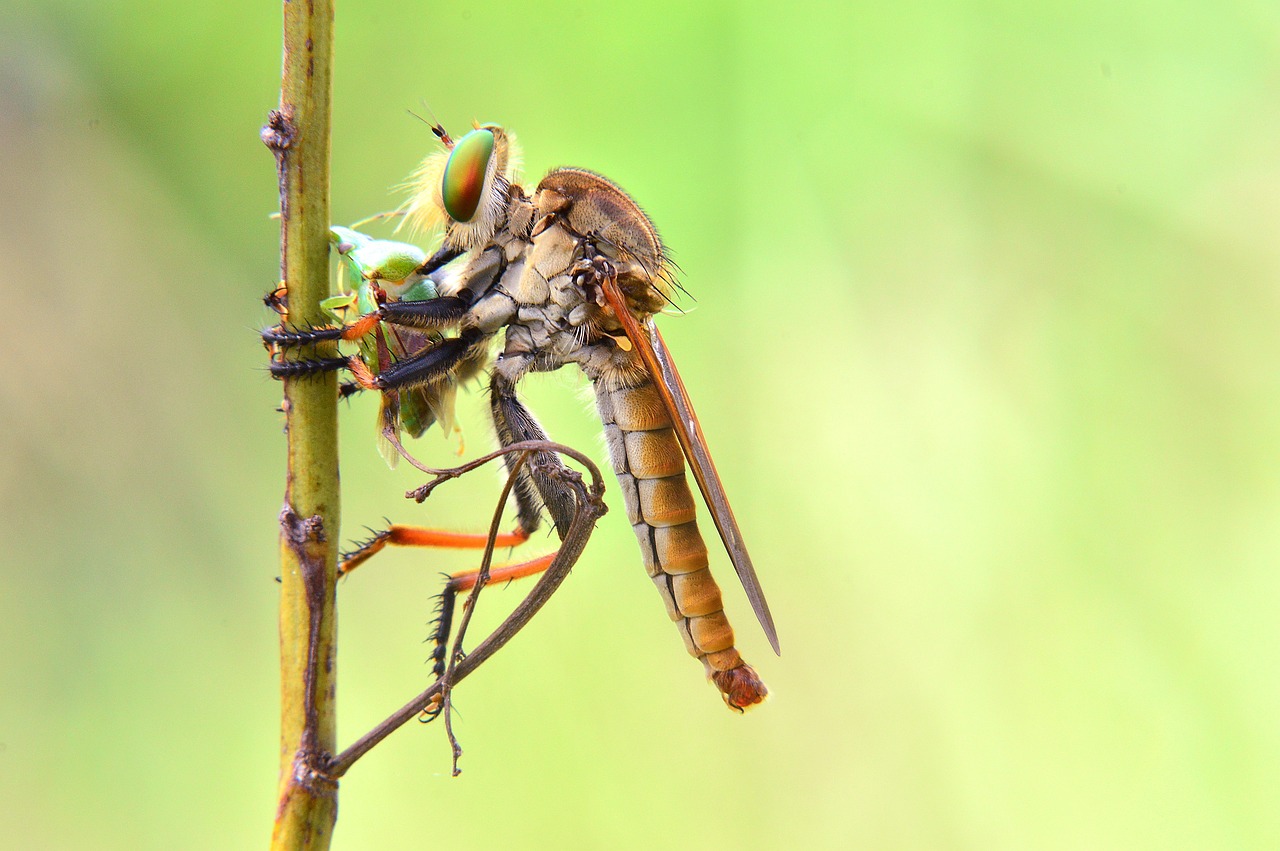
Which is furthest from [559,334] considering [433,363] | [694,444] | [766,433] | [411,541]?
[766,433]

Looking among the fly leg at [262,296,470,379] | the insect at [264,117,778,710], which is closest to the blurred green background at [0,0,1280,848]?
the insect at [264,117,778,710]

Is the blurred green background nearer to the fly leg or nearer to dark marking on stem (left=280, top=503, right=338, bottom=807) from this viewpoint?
the fly leg

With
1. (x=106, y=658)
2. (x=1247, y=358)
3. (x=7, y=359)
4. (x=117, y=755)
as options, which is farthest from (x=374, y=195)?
(x=1247, y=358)

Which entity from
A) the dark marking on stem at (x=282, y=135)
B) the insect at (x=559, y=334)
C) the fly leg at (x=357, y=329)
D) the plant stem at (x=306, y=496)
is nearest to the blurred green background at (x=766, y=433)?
the insect at (x=559, y=334)

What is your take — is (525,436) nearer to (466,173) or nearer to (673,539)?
(673,539)

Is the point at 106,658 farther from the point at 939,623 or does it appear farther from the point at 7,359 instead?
the point at 939,623

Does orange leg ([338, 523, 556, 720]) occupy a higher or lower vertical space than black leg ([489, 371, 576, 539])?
lower
